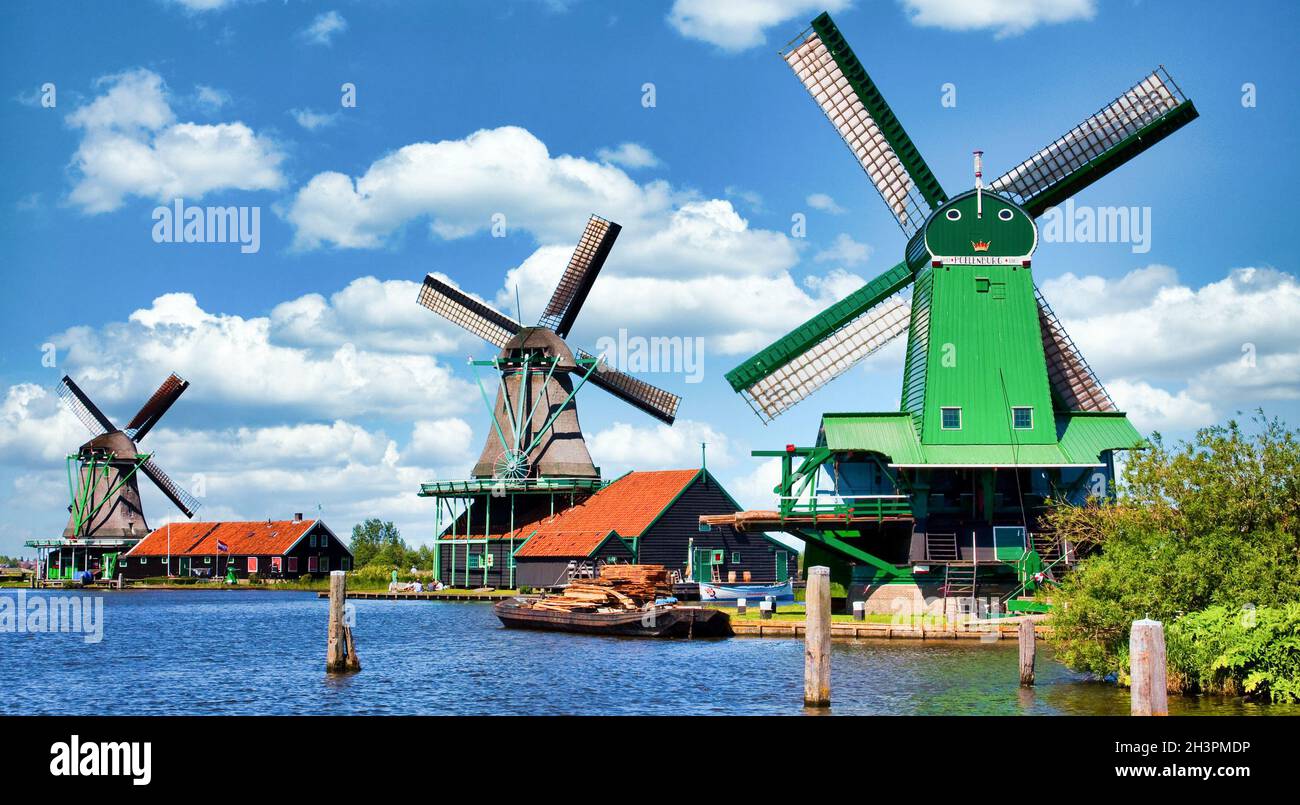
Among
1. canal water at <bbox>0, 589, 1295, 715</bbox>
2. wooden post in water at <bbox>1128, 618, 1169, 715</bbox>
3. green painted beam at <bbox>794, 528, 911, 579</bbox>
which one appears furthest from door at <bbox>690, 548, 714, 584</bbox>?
wooden post in water at <bbox>1128, 618, 1169, 715</bbox>

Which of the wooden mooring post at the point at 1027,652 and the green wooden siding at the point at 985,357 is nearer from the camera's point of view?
the wooden mooring post at the point at 1027,652

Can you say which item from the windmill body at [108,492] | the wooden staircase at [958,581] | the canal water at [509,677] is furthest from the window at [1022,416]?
the windmill body at [108,492]

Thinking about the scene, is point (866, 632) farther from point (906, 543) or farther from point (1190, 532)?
point (1190, 532)

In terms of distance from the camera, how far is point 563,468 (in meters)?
72.2

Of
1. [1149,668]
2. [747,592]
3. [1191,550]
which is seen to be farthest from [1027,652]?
[747,592]

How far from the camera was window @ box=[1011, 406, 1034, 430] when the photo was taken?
4234 centimetres

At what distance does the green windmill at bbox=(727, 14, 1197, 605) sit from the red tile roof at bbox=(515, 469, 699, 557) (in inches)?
744

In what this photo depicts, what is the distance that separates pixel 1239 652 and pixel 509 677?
16.2 meters

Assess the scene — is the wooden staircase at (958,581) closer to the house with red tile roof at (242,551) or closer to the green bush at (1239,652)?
the green bush at (1239,652)

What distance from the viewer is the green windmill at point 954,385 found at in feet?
137

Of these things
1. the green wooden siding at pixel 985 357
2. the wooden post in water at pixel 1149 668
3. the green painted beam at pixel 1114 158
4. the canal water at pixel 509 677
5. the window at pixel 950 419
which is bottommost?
the canal water at pixel 509 677

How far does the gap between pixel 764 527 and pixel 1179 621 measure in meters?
20.5

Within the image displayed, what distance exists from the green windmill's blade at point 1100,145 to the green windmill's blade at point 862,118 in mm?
2971
